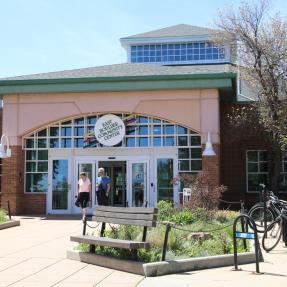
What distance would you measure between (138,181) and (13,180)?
5060mm

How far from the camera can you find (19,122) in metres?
21.7

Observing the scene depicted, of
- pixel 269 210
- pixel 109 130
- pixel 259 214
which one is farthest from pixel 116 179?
pixel 269 210

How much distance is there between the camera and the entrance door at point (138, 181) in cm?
2131

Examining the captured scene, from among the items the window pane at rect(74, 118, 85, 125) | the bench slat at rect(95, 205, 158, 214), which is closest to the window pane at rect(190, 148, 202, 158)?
the window pane at rect(74, 118, 85, 125)

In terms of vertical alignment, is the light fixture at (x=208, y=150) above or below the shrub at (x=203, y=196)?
above

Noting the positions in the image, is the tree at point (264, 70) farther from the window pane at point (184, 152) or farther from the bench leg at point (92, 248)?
the bench leg at point (92, 248)

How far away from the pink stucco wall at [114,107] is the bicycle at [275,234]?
9.03 metres

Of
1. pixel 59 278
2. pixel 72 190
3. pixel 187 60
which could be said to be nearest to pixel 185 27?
pixel 187 60

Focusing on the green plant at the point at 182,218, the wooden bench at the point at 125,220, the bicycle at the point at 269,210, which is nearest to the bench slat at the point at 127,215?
the wooden bench at the point at 125,220

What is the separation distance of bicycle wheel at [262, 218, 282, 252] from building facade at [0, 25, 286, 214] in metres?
8.80

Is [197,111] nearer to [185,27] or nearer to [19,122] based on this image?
[19,122]

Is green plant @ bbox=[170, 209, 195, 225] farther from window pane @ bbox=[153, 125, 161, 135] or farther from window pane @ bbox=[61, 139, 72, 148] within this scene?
window pane @ bbox=[61, 139, 72, 148]

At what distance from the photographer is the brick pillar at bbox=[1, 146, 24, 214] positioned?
2112cm

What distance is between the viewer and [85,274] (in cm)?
863
